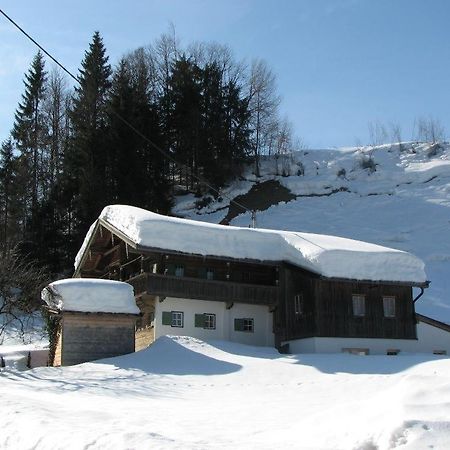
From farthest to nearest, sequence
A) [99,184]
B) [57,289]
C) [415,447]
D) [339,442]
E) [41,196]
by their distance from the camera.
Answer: [41,196] < [99,184] < [57,289] < [339,442] < [415,447]

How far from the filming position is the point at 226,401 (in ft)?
55.8

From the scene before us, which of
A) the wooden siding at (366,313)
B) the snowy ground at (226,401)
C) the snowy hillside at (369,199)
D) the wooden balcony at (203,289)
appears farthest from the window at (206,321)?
the snowy hillside at (369,199)

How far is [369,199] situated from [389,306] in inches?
1073

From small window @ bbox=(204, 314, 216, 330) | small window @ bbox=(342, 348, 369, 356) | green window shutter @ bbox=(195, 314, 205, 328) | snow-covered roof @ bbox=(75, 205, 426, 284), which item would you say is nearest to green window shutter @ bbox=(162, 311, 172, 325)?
green window shutter @ bbox=(195, 314, 205, 328)

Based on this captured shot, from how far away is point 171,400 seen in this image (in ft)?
56.5

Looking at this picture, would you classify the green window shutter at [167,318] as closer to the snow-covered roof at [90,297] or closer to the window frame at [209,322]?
the window frame at [209,322]

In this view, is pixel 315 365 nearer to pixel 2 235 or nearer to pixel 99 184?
pixel 99 184

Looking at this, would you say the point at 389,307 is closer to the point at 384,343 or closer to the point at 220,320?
the point at 384,343

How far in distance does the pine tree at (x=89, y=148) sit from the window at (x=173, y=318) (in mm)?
20133

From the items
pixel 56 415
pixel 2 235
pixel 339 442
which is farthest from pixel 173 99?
pixel 339 442

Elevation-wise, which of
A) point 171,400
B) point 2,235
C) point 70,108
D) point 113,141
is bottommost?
point 171,400

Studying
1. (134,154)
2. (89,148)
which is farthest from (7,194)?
(134,154)

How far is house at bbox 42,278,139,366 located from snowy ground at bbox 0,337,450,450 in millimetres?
1298

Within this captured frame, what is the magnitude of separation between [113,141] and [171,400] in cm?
3935
